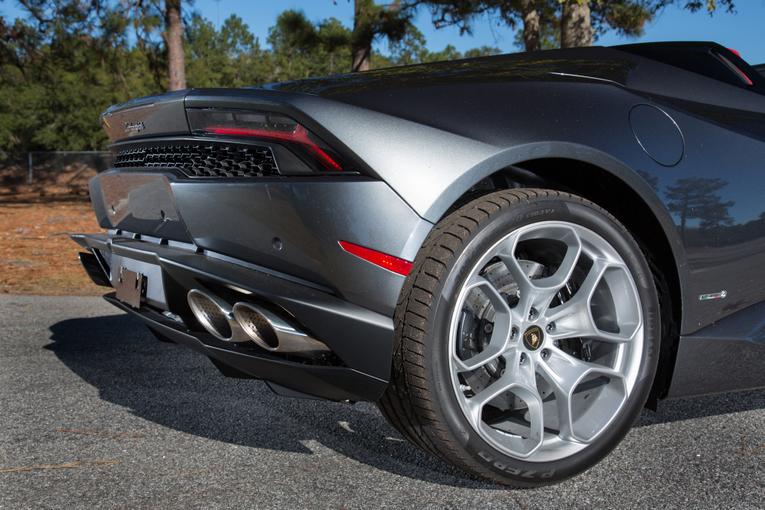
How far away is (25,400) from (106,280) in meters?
0.63

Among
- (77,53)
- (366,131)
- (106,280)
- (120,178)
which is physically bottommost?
(106,280)

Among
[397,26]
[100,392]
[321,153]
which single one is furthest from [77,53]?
[321,153]

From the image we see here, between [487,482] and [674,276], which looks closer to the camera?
[487,482]

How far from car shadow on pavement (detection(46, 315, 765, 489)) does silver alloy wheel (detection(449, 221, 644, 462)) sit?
0.27 m

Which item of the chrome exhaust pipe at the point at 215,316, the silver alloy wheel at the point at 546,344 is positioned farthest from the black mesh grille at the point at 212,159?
the silver alloy wheel at the point at 546,344

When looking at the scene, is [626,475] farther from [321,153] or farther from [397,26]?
[397,26]

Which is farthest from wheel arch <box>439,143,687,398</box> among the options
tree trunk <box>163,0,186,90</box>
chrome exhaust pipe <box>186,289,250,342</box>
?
tree trunk <box>163,0,186,90</box>

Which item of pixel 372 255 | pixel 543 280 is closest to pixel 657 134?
pixel 543 280

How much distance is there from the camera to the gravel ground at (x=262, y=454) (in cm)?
235

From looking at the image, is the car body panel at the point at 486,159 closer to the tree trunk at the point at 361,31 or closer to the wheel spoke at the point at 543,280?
the wheel spoke at the point at 543,280

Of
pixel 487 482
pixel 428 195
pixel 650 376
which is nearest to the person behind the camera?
pixel 428 195

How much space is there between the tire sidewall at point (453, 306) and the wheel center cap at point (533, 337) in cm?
33

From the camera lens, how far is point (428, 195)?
7.14 feet

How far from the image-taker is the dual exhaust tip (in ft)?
7.30
